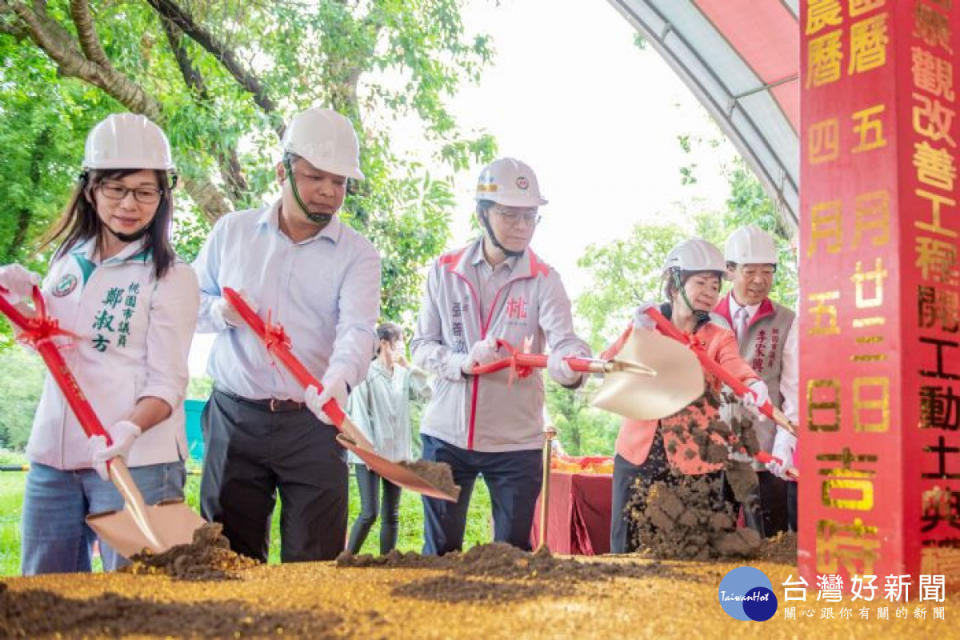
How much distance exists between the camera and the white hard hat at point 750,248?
3878mm

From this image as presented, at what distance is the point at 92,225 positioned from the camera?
229 cm

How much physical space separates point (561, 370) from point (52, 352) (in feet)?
4.75

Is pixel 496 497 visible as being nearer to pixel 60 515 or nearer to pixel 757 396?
pixel 757 396

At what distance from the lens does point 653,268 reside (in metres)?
14.2

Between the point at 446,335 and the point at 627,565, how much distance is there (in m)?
1.19

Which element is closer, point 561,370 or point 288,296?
point 288,296

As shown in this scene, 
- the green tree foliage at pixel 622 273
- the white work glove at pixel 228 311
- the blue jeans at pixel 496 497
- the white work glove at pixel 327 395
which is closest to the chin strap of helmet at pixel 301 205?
the white work glove at pixel 228 311

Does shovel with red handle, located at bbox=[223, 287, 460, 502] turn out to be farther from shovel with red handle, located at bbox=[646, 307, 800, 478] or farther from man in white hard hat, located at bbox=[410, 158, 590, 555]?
shovel with red handle, located at bbox=[646, 307, 800, 478]

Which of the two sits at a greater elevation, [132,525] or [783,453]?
[783,453]

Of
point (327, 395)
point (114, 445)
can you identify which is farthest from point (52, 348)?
point (327, 395)

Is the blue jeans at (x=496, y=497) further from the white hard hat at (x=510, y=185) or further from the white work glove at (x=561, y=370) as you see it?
the white hard hat at (x=510, y=185)

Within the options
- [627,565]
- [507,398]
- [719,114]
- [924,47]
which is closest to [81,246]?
[507,398]

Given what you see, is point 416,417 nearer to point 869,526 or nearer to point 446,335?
point 446,335

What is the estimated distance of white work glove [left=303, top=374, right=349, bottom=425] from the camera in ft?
7.13
